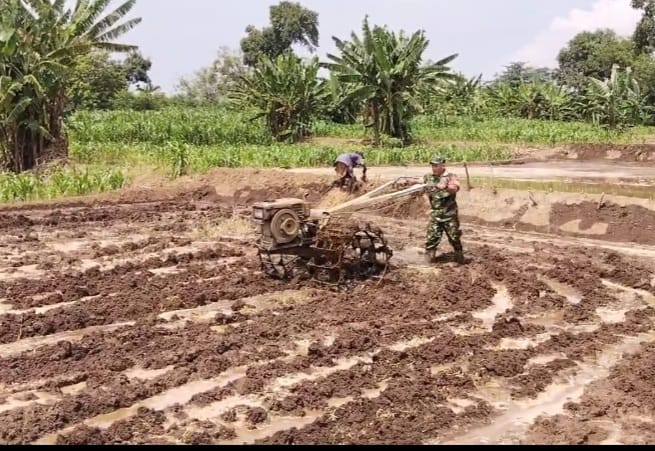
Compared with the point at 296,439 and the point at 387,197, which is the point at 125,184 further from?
the point at 296,439

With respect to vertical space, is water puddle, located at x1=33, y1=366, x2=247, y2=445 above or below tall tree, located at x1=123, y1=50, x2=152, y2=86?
below

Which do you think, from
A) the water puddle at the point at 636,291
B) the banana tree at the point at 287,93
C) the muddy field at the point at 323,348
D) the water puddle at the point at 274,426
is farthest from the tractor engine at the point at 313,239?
the banana tree at the point at 287,93

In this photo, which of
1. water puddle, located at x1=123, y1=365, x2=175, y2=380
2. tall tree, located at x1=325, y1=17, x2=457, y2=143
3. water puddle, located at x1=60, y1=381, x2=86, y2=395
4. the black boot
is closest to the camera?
water puddle, located at x1=60, y1=381, x2=86, y2=395

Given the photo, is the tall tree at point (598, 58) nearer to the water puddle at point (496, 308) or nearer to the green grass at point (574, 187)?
the green grass at point (574, 187)

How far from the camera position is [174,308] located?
8742mm

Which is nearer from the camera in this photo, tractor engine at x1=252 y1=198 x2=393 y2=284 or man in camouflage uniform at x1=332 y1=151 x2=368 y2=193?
tractor engine at x1=252 y1=198 x2=393 y2=284

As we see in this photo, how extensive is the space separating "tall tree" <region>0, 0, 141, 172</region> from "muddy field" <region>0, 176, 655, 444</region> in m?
10.6

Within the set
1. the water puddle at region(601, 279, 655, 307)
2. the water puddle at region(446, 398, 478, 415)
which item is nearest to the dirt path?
the water puddle at region(601, 279, 655, 307)

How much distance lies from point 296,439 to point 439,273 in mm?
5874

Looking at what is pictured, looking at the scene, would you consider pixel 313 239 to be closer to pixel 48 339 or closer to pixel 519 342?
pixel 519 342

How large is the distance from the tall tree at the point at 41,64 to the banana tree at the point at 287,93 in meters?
11.2

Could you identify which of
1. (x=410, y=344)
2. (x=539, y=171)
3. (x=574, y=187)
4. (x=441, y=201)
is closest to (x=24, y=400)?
(x=410, y=344)

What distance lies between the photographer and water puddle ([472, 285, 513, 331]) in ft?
27.8

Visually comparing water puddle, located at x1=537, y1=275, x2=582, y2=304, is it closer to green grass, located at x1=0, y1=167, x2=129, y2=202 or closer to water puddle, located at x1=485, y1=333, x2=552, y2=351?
water puddle, located at x1=485, y1=333, x2=552, y2=351
